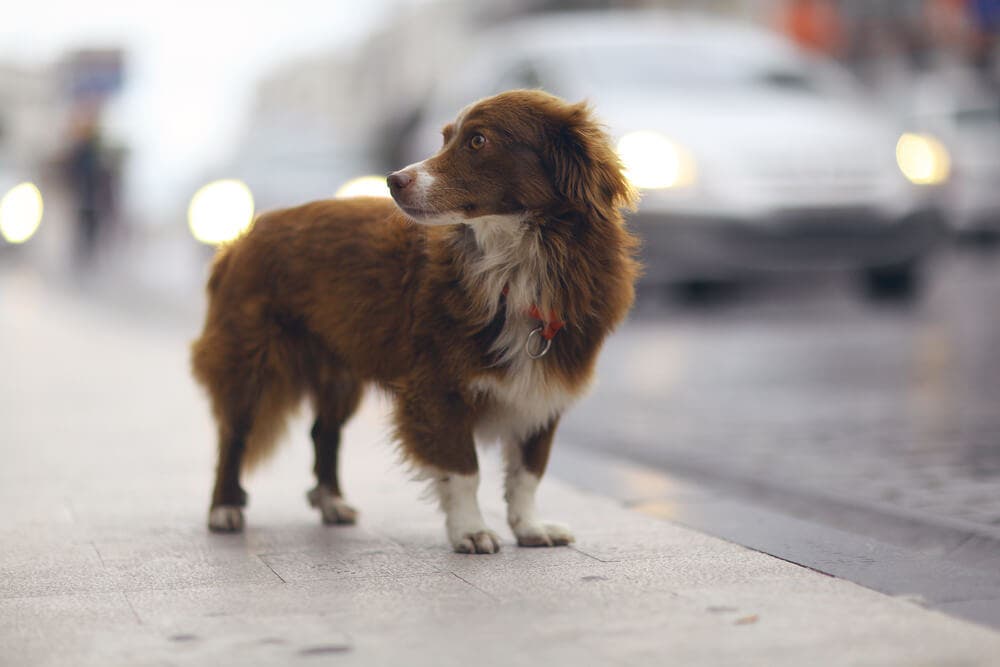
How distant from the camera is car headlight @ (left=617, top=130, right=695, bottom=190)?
10.7 m

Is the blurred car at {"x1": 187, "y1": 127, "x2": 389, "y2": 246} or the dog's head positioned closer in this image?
the dog's head

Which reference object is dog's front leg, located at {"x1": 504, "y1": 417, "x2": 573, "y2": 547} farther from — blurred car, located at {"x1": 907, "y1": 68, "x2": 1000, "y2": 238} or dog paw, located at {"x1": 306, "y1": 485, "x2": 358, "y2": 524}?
blurred car, located at {"x1": 907, "y1": 68, "x2": 1000, "y2": 238}

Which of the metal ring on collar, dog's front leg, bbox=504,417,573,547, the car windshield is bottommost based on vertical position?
dog's front leg, bbox=504,417,573,547

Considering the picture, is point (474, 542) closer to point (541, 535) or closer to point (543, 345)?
point (541, 535)

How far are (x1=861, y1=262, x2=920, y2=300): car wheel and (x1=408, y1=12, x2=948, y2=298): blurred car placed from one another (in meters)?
0.02

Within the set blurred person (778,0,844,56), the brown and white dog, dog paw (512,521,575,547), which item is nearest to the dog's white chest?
the brown and white dog

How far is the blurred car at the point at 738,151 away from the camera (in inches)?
425

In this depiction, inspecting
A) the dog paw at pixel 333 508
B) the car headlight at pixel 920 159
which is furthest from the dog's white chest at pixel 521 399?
the car headlight at pixel 920 159

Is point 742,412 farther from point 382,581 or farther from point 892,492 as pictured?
point 382,581

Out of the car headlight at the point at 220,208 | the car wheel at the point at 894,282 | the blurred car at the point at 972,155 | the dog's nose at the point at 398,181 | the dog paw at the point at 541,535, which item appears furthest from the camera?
the blurred car at the point at 972,155

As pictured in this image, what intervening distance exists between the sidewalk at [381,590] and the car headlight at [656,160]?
464 centimetres

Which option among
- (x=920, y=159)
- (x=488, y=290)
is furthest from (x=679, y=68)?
(x=488, y=290)

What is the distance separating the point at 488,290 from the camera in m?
4.45

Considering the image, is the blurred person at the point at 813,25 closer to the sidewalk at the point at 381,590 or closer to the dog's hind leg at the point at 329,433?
the sidewalk at the point at 381,590
